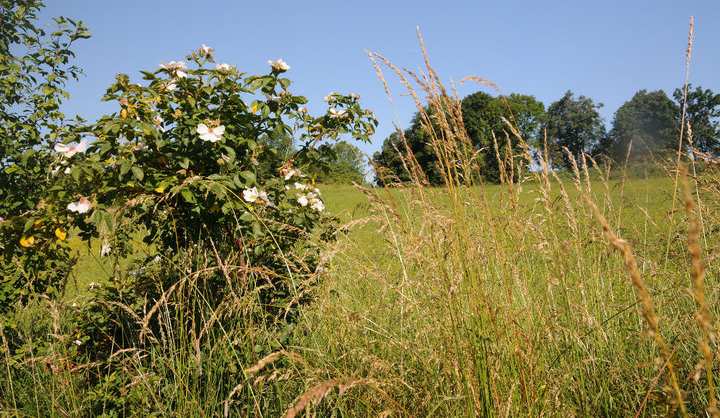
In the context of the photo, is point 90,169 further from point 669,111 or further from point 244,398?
point 669,111

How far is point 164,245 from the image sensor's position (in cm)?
257

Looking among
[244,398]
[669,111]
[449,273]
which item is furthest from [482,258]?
[669,111]

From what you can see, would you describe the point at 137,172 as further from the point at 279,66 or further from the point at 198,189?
the point at 279,66

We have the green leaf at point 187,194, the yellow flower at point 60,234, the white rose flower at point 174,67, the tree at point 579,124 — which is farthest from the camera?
the tree at point 579,124

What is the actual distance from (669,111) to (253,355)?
55.0 metres

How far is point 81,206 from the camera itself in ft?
6.87

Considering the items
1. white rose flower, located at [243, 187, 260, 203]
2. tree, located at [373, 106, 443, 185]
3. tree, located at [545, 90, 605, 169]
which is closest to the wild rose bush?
white rose flower, located at [243, 187, 260, 203]

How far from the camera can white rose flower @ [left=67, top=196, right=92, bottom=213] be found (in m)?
2.09

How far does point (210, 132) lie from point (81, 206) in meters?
0.62

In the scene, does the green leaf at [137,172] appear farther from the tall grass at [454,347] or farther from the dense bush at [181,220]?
the tall grass at [454,347]

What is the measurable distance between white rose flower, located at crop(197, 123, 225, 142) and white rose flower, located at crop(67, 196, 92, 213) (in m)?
0.55

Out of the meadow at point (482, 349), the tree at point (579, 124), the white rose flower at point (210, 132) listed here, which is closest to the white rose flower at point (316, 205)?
the meadow at point (482, 349)

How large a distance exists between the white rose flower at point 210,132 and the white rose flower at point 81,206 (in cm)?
55

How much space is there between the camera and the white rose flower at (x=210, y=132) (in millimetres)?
2172
